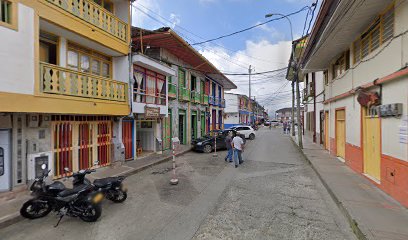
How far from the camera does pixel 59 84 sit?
657cm

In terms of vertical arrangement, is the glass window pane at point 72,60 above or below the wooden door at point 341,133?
above

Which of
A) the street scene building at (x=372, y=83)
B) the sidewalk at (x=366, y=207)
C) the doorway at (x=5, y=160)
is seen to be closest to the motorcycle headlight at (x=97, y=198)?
the doorway at (x=5, y=160)

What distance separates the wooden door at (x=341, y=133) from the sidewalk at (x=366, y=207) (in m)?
2.65

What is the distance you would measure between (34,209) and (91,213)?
4.60ft

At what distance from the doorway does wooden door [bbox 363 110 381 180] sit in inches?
416

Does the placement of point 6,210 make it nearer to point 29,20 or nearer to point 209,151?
point 29,20

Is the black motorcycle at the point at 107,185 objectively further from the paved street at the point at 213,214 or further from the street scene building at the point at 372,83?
the street scene building at the point at 372,83

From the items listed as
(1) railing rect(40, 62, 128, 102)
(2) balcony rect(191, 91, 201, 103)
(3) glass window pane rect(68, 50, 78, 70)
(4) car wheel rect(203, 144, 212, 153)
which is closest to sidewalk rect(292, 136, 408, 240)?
(4) car wheel rect(203, 144, 212, 153)

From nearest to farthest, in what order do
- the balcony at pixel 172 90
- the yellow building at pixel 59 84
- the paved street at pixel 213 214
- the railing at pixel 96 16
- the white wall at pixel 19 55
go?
1. the paved street at pixel 213 214
2. the white wall at pixel 19 55
3. the yellow building at pixel 59 84
4. the railing at pixel 96 16
5. the balcony at pixel 172 90

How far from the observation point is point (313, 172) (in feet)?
28.4

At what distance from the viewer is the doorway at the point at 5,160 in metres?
5.78

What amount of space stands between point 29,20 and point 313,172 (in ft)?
35.2

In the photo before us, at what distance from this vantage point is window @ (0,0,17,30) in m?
5.17

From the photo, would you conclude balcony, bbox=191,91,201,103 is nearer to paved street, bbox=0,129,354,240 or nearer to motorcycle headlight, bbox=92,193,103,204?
paved street, bbox=0,129,354,240
